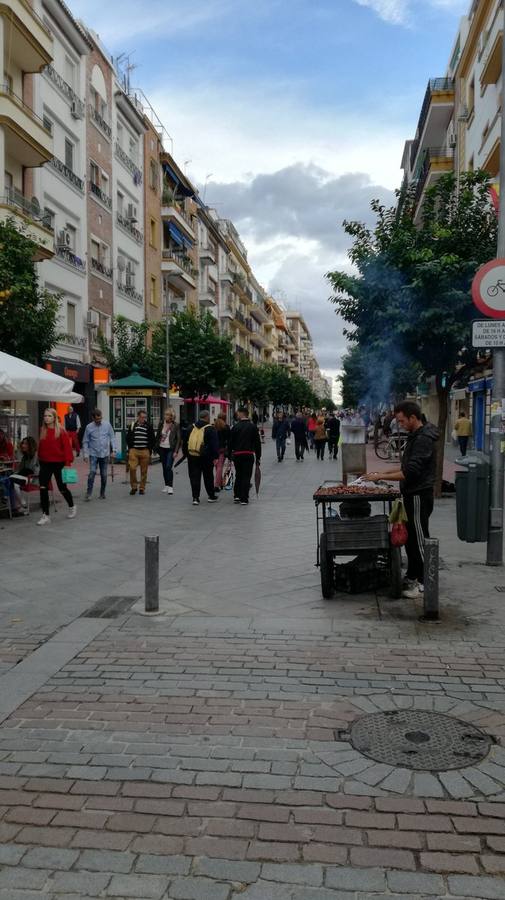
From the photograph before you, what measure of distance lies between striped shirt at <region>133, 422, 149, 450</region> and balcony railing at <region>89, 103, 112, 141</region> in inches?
812

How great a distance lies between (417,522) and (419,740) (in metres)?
3.15

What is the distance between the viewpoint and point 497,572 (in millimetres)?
7820

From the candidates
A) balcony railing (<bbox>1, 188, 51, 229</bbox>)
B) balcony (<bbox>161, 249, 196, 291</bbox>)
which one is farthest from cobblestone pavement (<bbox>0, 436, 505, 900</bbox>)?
balcony (<bbox>161, 249, 196, 291</bbox>)

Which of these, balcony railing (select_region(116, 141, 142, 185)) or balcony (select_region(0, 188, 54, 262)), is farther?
balcony railing (select_region(116, 141, 142, 185))

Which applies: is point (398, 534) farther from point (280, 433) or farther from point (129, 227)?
point (129, 227)

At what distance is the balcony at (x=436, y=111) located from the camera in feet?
117

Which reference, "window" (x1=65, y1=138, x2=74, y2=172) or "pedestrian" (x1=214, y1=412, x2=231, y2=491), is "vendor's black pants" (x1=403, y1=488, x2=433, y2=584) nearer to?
"pedestrian" (x1=214, y1=412, x2=231, y2=491)

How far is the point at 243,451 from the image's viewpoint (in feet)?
46.4

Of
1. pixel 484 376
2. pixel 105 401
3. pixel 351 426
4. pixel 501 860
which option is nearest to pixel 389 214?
pixel 351 426

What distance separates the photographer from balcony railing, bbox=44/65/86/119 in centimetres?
2686

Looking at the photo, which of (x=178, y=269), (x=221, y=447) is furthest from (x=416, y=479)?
(x=178, y=269)

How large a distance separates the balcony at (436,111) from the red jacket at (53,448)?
31.2 metres

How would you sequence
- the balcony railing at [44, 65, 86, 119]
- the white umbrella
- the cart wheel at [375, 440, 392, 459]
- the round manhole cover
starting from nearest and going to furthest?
the round manhole cover → the white umbrella → the balcony railing at [44, 65, 86, 119] → the cart wheel at [375, 440, 392, 459]

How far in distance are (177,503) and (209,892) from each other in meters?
11.5
